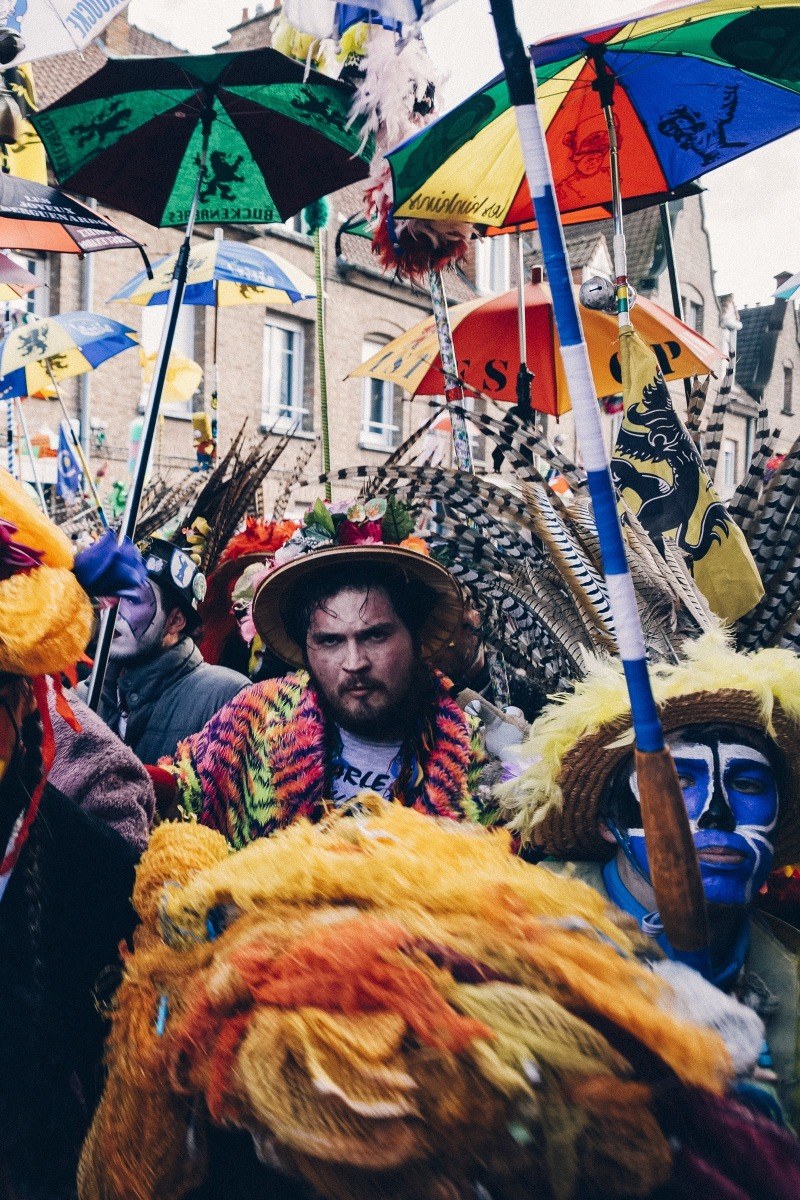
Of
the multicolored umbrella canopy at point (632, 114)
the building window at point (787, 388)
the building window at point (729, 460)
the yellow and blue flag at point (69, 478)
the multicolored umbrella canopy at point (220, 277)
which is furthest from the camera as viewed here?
the building window at point (787, 388)

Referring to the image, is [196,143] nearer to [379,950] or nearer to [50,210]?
[50,210]

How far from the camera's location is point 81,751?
5.57 ft

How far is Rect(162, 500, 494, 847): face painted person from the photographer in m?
2.38

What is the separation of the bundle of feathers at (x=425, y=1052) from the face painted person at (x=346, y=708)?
133 cm

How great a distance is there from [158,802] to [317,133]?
233cm

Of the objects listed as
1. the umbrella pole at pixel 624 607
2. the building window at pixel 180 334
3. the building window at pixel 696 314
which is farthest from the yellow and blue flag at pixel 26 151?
the building window at pixel 696 314

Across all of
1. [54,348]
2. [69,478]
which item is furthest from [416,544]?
[69,478]

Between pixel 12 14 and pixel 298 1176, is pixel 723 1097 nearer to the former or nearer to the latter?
pixel 298 1176

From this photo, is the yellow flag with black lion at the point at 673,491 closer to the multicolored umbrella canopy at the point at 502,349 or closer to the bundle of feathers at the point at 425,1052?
the bundle of feathers at the point at 425,1052

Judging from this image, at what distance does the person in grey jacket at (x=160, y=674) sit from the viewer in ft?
11.0

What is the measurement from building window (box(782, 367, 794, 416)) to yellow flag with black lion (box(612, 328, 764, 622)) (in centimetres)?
2717

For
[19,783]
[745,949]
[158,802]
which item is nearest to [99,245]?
[158,802]

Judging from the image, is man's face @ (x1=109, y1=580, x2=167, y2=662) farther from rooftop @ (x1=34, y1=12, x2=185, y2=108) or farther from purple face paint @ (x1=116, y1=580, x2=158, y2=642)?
rooftop @ (x1=34, y1=12, x2=185, y2=108)

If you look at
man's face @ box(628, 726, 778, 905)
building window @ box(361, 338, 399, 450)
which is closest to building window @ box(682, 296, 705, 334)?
building window @ box(361, 338, 399, 450)
